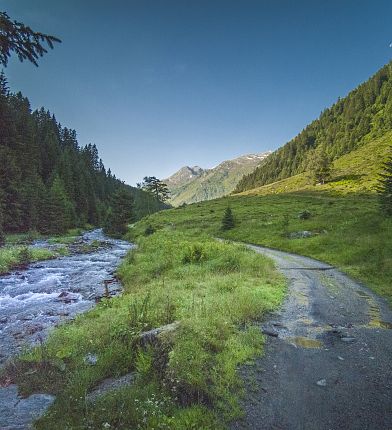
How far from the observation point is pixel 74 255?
3406 centimetres

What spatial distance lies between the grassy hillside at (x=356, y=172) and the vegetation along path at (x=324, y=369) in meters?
67.8

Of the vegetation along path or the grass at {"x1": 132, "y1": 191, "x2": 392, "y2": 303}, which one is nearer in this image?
the vegetation along path

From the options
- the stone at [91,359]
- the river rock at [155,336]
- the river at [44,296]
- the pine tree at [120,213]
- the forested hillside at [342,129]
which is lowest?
the river at [44,296]

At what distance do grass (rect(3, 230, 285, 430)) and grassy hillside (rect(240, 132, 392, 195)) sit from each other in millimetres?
70336

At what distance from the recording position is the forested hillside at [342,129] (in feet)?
443

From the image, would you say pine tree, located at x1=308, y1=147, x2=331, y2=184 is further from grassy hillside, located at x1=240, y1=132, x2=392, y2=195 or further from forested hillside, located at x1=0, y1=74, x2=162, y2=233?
forested hillside, located at x1=0, y1=74, x2=162, y2=233

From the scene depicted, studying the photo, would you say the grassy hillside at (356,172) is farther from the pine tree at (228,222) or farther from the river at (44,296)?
the river at (44,296)

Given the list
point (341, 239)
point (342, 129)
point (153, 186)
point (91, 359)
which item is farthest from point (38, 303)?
point (342, 129)

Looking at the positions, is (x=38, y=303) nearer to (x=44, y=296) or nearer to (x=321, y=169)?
(x=44, y=296)

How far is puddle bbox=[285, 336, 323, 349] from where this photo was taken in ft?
28.5

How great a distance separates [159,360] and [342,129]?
16863cm

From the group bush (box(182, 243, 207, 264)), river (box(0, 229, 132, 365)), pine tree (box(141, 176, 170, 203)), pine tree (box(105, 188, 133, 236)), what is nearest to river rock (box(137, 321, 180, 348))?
river (box(0, 229, 132, 365))

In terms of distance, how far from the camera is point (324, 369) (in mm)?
7410

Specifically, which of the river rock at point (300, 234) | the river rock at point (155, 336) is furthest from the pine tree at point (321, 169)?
the river rock at point (155, 336)
